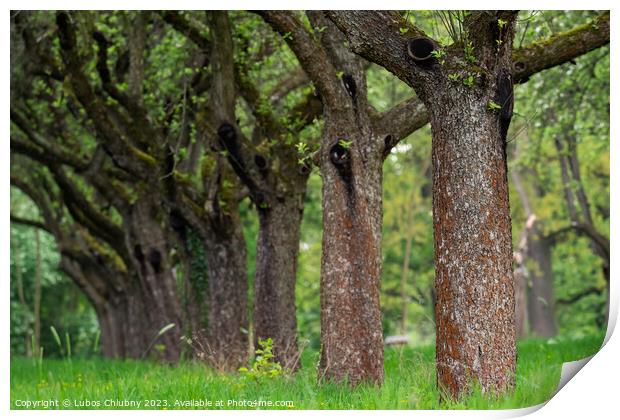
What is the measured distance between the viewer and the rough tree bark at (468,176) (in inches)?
292

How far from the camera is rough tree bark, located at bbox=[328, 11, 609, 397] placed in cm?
741

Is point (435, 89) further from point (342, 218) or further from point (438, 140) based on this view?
point (342, 218)

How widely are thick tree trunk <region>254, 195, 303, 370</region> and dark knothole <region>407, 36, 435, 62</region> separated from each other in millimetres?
5741

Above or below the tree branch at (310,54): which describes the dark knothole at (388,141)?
below

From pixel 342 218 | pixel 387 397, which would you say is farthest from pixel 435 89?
pixel 387 397

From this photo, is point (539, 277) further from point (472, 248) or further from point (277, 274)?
point (472, 248)

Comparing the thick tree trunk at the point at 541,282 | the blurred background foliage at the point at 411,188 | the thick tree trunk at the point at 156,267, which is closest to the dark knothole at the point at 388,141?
the blurred background foliage at the point at 411,188

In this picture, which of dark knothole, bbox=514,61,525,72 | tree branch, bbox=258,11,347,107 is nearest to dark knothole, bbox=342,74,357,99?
tree branch, bbox=258,11,347,107

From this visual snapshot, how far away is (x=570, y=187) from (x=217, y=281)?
968 centimetres

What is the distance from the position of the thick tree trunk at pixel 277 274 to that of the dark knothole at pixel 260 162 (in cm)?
63

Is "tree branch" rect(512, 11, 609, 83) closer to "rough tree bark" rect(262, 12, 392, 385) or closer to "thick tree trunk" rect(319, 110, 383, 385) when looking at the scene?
"rough tree bark" rect(262, 12, 392, 385)

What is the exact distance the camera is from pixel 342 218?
9578mm

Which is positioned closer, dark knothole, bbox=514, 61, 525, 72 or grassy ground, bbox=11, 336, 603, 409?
grassy ground, bbox=11, 336, 603, 409

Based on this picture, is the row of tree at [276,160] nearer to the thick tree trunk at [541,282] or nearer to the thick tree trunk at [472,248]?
the thick tree trunk at [472,248]
